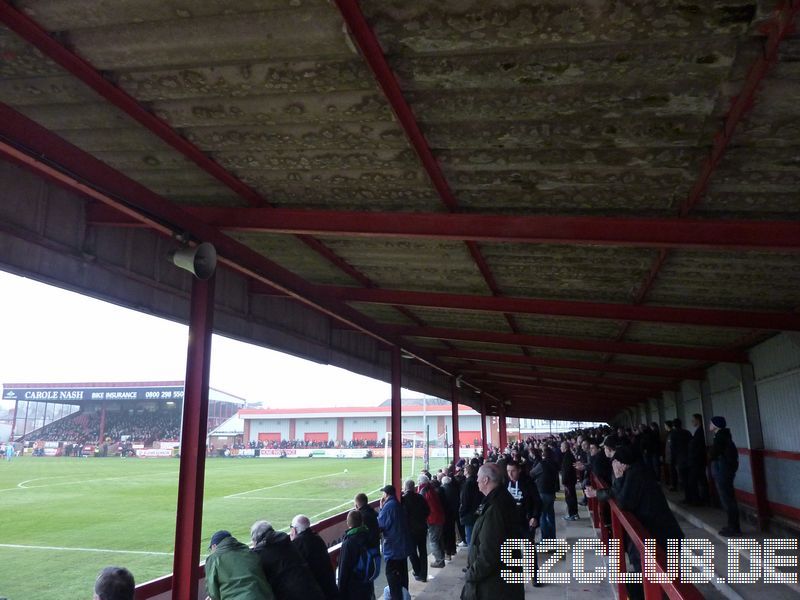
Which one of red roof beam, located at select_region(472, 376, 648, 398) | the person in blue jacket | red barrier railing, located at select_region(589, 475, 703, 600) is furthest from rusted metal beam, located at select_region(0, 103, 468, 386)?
red roof beam, located at select_region(472, 376, 648, 398)

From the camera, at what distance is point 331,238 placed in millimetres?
7023

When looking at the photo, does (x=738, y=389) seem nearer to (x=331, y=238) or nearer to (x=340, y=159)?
(x=331, y=238)

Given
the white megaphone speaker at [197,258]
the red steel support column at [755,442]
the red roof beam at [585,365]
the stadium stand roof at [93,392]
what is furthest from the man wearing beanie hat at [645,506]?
the stadium stand roof at [93,392]

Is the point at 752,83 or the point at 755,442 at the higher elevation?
the point at 752,83

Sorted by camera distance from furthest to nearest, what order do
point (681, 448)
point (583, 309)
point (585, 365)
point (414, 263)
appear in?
point (585, 365)
point (681, 448)
point (583, 309)
point (414, 263)

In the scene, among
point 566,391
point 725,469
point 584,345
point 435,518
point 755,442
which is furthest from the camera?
point 566,391

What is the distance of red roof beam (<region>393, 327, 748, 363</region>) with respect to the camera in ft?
35.1

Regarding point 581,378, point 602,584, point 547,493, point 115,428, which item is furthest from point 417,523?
point 115,428

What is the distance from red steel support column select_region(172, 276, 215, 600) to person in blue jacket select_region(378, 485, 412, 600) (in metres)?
2.48

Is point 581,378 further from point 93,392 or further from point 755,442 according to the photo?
point 93,392

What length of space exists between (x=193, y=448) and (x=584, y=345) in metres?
8.05

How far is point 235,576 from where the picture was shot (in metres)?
4.39

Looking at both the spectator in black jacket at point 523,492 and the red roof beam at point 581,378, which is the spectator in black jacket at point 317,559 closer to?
the spectator in black jacket at point 523,492

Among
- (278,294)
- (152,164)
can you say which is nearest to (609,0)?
(152,164)
